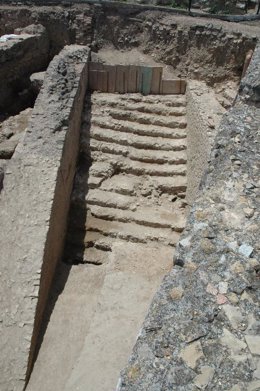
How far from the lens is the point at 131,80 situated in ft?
22.2

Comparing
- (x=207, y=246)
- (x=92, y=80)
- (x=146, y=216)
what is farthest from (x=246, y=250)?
(x=92, y=80)

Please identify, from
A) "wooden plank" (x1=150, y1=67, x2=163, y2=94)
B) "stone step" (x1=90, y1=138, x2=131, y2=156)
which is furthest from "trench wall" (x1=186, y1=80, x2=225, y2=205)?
"stone step" (x1=90, y1=138, x2=131, y2=156)

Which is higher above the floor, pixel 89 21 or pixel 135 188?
pixel 89 21

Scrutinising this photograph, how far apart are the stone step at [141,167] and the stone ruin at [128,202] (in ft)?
0.07

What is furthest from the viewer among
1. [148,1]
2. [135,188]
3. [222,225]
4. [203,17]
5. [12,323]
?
[148,1]

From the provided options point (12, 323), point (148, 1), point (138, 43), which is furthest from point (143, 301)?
point (148, 1)

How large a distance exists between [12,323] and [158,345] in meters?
2.34

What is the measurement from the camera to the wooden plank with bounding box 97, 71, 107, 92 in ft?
22.4

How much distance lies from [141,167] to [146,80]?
160 centimetres

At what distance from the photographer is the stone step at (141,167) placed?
6.05 metres

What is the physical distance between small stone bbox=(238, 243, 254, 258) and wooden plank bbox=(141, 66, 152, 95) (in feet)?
16.5

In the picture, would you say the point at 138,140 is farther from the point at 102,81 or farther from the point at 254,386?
the point at 254,386

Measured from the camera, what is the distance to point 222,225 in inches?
90.4

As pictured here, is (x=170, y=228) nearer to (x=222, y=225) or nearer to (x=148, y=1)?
(x=222, y=225)
